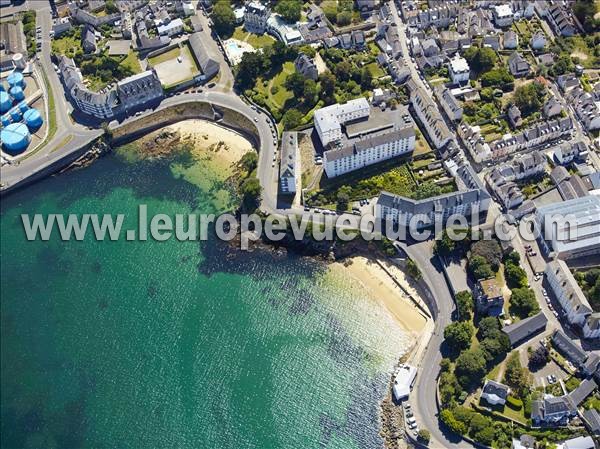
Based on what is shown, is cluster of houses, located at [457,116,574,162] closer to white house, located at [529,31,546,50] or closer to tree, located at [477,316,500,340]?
white house, located at [529,31,546,50]

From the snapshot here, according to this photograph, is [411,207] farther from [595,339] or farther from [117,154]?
[117,154]

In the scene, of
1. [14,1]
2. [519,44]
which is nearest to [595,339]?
[519,44]

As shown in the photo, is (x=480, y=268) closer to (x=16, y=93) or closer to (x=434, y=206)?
(x=434, y=206)

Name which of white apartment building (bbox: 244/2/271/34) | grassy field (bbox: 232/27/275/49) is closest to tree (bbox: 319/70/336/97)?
grassy field (bbox: 232/27/275/49)

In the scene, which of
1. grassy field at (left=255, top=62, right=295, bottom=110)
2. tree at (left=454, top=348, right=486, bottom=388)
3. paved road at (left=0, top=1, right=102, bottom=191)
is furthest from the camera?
grassy field at (left=255, top=62, right=295, bottom=110)

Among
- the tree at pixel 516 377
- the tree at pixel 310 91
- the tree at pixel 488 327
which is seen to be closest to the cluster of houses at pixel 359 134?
the tree at pixel 310 91

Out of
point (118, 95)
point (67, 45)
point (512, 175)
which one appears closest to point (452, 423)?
point (512, 175)
